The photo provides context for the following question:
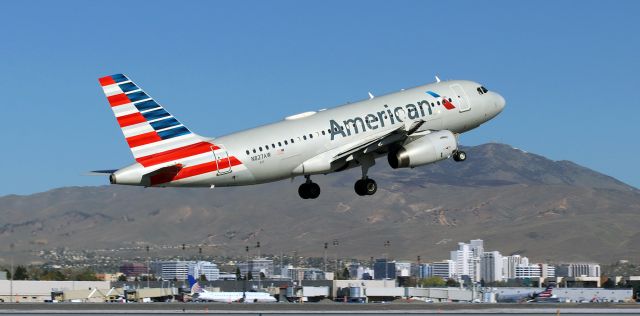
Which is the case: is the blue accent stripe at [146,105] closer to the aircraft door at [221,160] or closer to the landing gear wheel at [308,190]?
the aircraft door at [221,160]

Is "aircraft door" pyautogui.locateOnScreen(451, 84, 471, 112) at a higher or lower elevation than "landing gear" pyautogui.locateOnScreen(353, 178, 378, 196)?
→ higher

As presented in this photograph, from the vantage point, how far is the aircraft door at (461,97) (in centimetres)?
9169

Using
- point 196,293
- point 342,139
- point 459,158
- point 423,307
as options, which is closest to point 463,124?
point 459,158

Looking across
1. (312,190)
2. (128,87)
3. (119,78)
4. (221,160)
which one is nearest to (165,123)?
(128,87)

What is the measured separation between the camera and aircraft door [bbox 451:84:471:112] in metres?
91.7

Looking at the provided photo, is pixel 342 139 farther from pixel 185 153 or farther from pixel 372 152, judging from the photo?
pixel 185 153

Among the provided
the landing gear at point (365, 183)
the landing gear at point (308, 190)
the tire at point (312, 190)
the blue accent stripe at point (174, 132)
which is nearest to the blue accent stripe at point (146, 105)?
the blue accent stripe at point (174, 132)

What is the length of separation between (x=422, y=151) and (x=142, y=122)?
67.6 ft

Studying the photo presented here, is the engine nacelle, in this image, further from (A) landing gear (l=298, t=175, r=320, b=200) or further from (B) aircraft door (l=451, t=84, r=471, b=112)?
(A) landing gear (l=298, t=175, r=320, b=200)

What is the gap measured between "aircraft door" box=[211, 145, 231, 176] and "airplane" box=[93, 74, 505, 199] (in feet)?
0.21

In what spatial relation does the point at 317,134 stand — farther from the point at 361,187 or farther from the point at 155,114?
the point at 155,114

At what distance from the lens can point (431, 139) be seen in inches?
3378

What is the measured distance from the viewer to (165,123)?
252 feet

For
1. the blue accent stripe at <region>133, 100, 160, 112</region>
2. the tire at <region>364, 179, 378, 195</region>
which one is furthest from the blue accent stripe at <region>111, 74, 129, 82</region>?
the tire at <region>364, 179, 378, 195</region>
